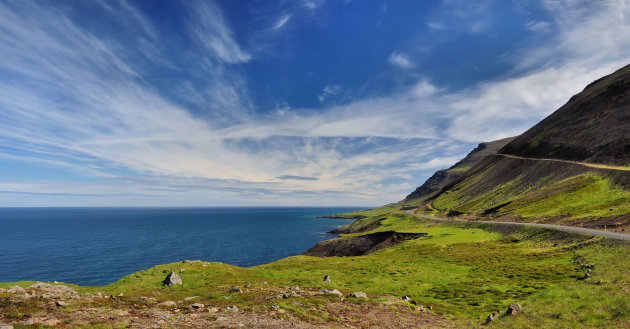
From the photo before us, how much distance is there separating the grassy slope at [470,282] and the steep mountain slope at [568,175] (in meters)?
21.7

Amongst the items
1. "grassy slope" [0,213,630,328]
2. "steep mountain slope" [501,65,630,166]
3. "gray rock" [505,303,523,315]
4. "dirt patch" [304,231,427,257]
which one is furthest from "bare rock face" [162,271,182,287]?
"steep mountain slope" [501,65,630,166]

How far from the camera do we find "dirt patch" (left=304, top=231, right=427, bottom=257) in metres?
87.9

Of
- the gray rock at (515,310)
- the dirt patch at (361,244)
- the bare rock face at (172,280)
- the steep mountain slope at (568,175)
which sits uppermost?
the steep mountain slope at (568,175)

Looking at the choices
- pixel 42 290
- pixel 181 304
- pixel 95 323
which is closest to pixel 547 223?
pixel 181 304

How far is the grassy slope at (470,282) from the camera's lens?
19.7 meters

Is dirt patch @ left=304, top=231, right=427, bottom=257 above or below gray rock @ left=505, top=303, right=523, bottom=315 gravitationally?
below

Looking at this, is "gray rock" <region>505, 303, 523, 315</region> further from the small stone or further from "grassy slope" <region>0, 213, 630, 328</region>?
the small stone

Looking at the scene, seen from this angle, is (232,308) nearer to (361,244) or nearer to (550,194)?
(361,244)

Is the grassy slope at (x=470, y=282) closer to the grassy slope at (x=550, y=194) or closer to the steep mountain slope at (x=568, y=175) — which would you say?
the grassy slope at (x=550, y=194)

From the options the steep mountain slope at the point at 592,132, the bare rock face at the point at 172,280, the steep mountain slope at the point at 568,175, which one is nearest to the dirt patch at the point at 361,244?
the steep mountain slope at the point at 568,175

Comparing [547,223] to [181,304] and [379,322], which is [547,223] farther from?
[181,304]

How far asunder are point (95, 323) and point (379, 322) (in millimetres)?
17946

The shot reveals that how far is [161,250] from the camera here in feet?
438

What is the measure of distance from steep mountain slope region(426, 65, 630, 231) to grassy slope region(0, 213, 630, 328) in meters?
21.7
